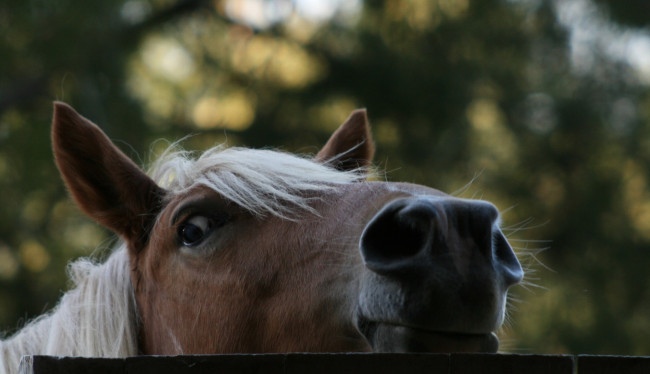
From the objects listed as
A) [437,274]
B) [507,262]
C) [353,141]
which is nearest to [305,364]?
[437,274]

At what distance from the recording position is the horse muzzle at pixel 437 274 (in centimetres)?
146

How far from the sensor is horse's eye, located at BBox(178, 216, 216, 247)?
2246 millimetres

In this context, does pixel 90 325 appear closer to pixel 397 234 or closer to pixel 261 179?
pixel 261 179

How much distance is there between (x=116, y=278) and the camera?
255 cm

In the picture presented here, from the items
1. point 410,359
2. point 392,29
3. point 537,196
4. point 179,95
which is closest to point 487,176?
point 537,196

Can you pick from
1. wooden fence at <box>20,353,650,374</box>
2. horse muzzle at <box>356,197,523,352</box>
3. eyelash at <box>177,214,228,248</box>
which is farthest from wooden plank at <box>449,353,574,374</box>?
eyelash at <box>177,214,228,248</box>

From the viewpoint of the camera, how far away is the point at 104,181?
2.56m

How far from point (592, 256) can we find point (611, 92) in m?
2.79

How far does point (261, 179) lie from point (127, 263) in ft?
2.25

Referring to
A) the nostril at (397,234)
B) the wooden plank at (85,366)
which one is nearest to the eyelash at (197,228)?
the nostril at (397,234)

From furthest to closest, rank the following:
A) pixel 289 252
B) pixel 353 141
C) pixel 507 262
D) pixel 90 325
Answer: pixel 353 141 → pixel 90 325 → pixel 289 252 → pixel 507 262

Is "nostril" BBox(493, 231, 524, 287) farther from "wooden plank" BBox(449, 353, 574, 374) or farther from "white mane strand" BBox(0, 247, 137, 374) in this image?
"white mane strand" BBox(0, 247, 137, 374)

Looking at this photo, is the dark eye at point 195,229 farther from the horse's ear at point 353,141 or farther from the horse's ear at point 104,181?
the horse's ear at point 353,141

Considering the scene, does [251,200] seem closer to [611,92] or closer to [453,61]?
[453,61]
